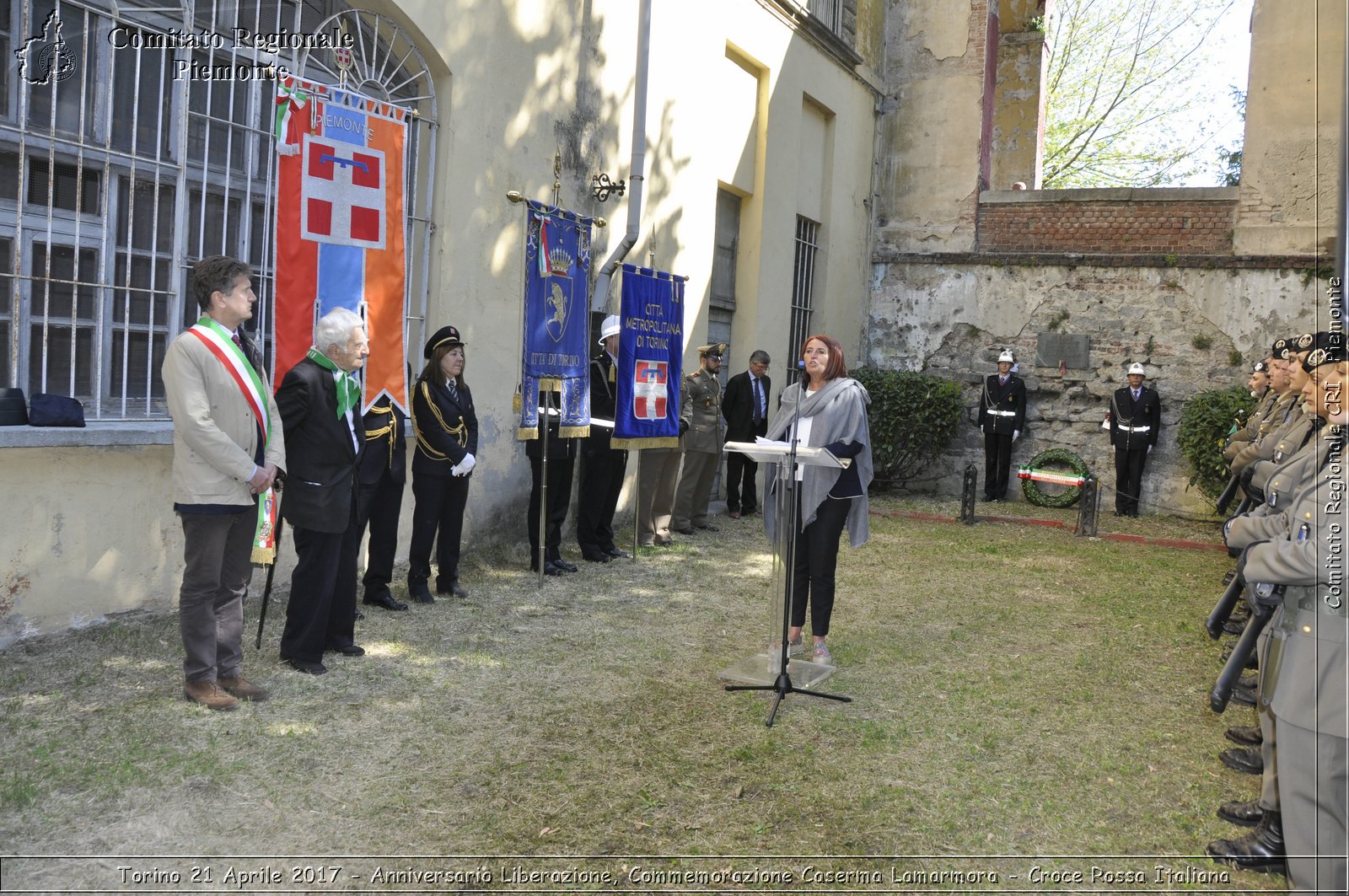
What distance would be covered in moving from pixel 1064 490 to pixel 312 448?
11.2 metres

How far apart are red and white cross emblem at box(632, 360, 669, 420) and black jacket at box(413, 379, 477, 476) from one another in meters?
2.01

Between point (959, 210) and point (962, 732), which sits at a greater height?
point (959, 210)

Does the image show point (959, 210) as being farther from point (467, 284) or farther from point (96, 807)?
point (96, 807)

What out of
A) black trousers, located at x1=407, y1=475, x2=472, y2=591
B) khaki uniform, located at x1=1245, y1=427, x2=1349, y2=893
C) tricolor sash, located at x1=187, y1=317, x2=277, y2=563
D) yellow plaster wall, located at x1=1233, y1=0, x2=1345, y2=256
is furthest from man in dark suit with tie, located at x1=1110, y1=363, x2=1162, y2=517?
tricolor sash, located at x1=187, y1=317, x2=277, y2=563

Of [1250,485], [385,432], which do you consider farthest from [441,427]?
[1250,485]

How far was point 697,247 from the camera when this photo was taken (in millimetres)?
10875

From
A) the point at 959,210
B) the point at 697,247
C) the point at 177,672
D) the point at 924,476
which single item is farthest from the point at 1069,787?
the point at 959,210

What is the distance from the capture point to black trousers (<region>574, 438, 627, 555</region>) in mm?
8430

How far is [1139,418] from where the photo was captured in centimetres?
1340

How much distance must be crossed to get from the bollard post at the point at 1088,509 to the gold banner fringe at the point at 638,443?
206 inches

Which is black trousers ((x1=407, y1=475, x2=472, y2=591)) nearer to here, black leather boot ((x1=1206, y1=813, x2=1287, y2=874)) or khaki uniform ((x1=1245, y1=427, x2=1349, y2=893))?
black leather boot ((x1=1206, y1=813, x2=1287, y2=874))

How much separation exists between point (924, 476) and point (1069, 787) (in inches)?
423

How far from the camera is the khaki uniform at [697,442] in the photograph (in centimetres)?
994

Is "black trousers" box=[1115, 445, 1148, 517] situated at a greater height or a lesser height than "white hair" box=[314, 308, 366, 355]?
lesser
